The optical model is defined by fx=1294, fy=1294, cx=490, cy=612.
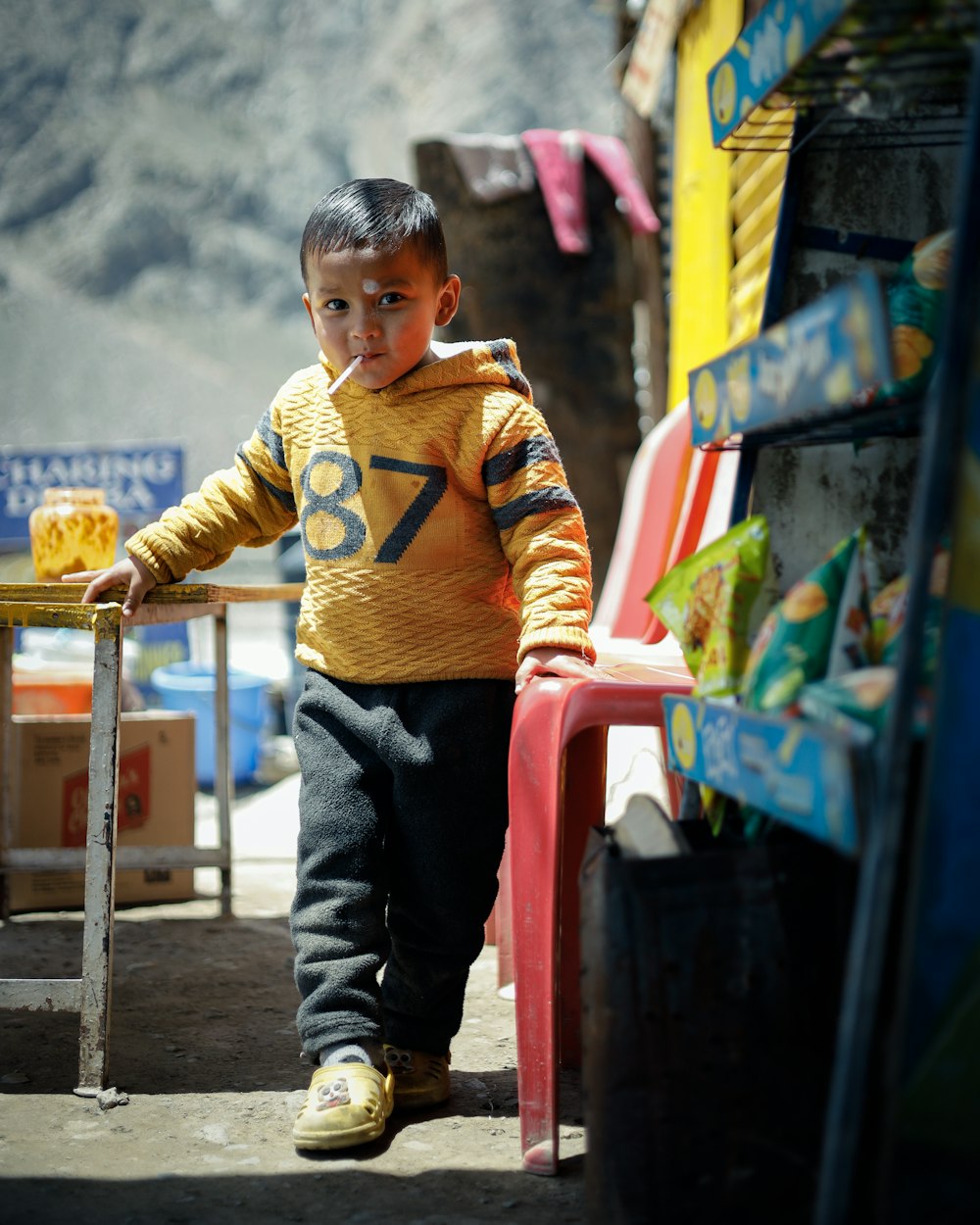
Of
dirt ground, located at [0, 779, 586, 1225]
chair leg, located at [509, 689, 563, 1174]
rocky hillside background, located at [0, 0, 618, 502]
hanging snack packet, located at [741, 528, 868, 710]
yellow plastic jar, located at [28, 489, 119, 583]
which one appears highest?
rocky hillside background, located at [0, 0, 618, 502]

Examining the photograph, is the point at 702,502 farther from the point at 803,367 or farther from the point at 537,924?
the point at 803,367

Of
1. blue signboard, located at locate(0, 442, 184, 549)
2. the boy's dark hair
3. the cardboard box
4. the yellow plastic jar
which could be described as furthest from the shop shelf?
blue signboard, located at locate(0, 442, 184, 549)

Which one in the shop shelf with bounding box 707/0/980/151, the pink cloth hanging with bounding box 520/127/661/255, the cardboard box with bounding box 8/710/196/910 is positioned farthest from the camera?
the pink cloth hanging with bounding box 520/127/661/255

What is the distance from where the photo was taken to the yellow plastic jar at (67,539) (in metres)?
2.47

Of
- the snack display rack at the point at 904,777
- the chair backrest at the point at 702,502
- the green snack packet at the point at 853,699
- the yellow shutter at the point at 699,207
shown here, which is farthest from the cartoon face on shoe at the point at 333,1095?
the yellow shutter at the point at 699,207

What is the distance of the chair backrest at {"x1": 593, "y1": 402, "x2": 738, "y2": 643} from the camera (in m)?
3.08

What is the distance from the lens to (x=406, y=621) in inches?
77.9

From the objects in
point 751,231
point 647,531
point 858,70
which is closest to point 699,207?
point 751,231

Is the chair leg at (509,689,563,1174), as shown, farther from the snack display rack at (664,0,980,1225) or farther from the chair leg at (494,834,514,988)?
the chair leg at (494,834,514,988)

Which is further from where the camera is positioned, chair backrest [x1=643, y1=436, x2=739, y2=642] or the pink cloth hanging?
the pink cloth hanging

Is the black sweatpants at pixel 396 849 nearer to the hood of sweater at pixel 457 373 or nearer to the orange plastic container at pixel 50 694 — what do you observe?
the hood of sweater at pixel 457 373

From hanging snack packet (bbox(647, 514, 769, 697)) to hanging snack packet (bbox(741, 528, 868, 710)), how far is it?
0.07 m

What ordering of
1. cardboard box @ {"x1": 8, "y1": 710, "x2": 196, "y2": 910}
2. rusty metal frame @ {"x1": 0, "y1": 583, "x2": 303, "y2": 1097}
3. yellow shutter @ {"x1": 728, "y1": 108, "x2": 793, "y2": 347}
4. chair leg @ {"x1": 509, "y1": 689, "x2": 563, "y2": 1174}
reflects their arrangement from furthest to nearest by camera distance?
yellow shutter @ {"x1": 728, "y1": 108, "x2": 793, "y2": 347}
cardboard box @ {"x1": 8, "y1": 710, "x2": 196, "y2": 910}
rusty metal frame @ {"x1": 0, "y1": 583, "x2": 303, "y2": 1097}
chair leg @ {"x1": 509, "y1": 689, "x2": 563, "y2": 1174}

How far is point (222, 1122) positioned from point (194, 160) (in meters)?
37.4
